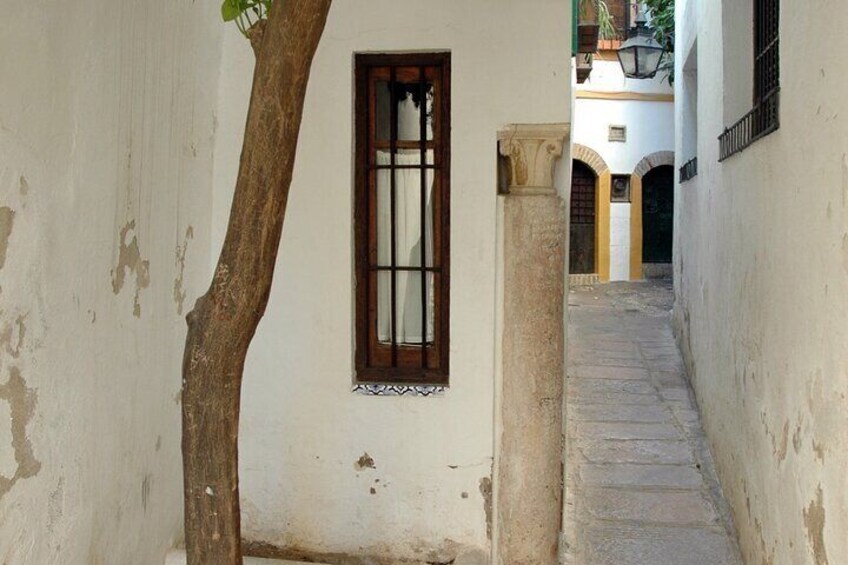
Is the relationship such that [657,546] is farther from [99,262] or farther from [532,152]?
[99,262]

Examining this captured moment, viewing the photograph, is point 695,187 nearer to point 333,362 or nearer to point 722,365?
point 722,365

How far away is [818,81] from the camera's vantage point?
2.77 meters

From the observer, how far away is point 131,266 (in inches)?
120

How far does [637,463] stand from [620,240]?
9342mm

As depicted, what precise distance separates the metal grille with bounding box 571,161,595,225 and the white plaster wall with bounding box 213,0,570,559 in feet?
36.2

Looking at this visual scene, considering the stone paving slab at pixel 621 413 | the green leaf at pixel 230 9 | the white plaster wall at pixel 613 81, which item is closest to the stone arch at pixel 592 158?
the white plaster wall at pixel 613 81

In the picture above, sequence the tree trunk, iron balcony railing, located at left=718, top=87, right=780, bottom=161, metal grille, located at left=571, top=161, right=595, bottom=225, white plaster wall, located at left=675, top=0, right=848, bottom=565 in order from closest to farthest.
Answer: the tree trunk < white plaster wall, located at left=675, top=0, right=848, bottom=565 < iron balcony railing, located at left=718, top=87, right=780, bottom=161 < metal grille, located at left=571, top=161, right=595, bottom=225

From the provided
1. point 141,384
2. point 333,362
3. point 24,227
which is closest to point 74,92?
point 24,227

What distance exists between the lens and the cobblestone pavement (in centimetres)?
441

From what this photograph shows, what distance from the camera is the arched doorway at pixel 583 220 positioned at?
14391 millimetres

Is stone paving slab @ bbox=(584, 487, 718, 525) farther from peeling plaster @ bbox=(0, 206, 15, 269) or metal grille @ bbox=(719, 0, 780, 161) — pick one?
peeling plaster @ bbox=(0, 206, 15, 269)

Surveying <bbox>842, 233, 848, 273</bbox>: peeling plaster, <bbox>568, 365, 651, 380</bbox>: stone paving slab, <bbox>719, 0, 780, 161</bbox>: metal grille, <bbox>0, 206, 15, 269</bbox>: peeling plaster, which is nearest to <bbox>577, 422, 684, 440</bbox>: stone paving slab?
<bbox>568, 365, 651, 380</bbox>: stone paving slab

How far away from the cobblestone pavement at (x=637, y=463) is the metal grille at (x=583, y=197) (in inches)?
241

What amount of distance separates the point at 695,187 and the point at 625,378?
1692 millimetres
